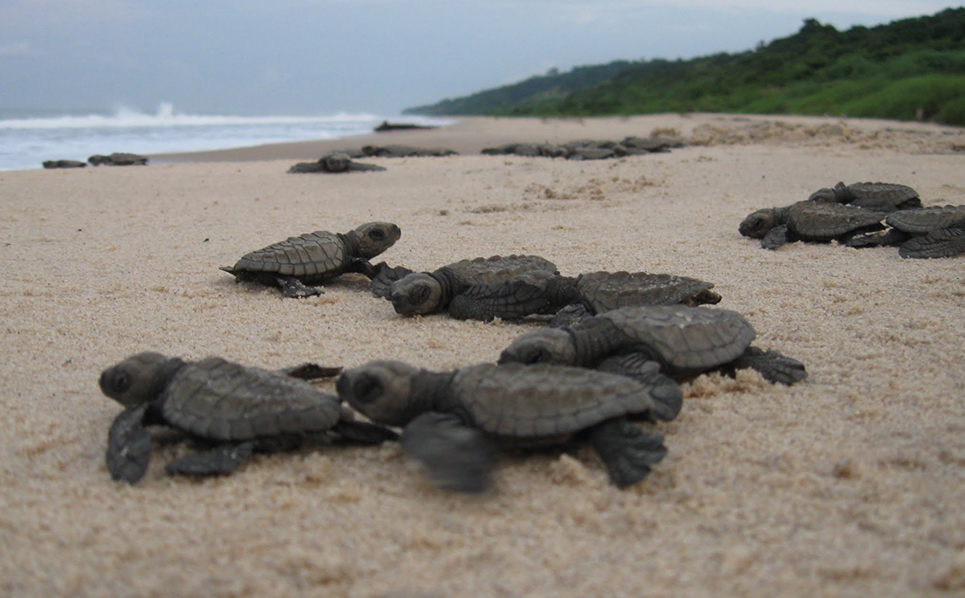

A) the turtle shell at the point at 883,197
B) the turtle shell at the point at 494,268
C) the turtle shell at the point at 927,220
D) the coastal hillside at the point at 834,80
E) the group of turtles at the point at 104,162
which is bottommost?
the turtle shell at the point at 494,268

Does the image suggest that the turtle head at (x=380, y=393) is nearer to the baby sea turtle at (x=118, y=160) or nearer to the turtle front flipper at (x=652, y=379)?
the turtle front flipper at (x=652, y=379)

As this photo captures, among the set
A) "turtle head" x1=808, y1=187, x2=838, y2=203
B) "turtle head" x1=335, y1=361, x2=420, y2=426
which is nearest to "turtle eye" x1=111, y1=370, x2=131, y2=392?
"turtle head" x1=335, y1=361, x2=420, y2=426

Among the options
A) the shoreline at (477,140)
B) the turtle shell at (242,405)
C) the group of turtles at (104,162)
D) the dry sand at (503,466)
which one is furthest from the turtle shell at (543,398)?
the shoreline at (477,140)

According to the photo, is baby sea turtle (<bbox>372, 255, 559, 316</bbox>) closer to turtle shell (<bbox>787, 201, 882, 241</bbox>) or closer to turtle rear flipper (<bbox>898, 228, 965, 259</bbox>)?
turtle shell (<bbox>787, 201, 882, 241</bbox>)

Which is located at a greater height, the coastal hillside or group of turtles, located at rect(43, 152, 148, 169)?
the coastal hillside

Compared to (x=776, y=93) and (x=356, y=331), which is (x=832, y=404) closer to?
(x=356, y=331)

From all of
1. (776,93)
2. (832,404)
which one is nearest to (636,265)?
(832,404)
